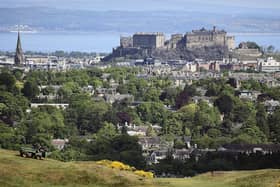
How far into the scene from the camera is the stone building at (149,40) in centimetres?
14250

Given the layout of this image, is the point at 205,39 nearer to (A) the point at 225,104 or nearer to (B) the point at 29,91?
(B) the point at 29,91

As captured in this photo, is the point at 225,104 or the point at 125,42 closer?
the point at 225,104

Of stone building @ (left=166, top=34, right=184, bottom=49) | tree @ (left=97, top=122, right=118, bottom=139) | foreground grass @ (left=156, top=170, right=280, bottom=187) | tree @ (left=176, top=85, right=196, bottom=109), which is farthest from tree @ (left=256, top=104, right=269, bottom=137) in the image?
stone building @ (left=166, top=34, right=184, bottom=49)

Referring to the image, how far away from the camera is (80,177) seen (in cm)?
1681

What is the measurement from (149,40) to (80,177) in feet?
417

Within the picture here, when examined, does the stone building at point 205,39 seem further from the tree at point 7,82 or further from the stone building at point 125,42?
the tree at point 7,82

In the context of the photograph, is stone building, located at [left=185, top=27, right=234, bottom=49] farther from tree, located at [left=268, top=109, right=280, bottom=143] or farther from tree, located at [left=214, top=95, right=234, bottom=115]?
tree, located at [left=268, top=109, right=280, bottom=143]

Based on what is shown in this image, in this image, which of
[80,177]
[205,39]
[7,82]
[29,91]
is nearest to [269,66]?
[205,39]

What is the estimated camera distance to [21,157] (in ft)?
59.8

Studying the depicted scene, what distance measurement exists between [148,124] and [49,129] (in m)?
9.28

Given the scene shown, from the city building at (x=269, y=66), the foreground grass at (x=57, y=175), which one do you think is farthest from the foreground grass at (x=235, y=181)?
the city building at (x=269, y=66)

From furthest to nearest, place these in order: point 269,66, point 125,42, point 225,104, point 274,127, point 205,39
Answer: point 125,42 < point 205,39 < point 269,66 < point 225,104 < point 274,127

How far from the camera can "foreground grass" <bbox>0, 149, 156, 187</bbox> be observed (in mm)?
16250

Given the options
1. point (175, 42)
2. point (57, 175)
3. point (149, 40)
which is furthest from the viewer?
point (149, 40)
